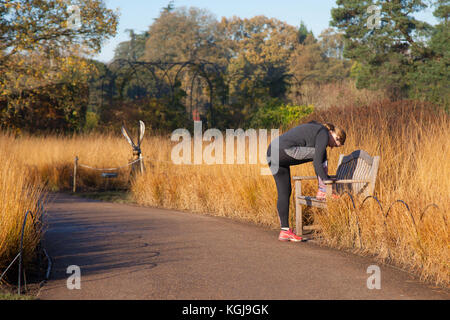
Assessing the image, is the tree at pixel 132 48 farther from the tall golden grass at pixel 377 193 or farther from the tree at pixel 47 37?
the tall golden grass at pixel 377 193

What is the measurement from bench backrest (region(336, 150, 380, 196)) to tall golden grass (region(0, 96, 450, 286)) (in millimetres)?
187

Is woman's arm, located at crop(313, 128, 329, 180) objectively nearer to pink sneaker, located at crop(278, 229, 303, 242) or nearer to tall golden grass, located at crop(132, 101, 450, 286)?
tall golden grass, located at crop(132, 101, 450, 286)

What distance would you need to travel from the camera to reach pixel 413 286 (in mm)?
4840

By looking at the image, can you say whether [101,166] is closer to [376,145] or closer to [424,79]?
[376,145]

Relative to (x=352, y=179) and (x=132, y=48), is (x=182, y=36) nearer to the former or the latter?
(x=132, y=48)

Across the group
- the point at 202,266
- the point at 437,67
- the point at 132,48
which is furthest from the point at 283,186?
the point at 132,48

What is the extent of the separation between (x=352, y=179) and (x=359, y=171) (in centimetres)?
14

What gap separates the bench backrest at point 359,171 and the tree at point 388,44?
1569cm

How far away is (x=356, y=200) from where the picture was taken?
6.60 meters

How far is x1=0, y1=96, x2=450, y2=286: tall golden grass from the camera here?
5.52m

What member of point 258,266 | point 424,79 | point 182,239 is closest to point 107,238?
point 182,239


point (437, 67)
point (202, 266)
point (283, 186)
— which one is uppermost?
point (437, 67)

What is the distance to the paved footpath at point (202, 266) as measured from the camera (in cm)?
462

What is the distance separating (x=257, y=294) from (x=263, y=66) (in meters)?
52.0
